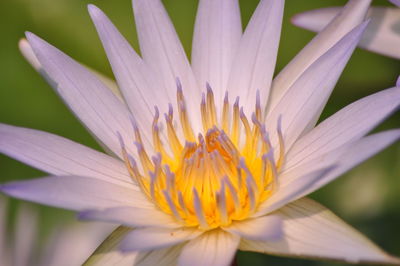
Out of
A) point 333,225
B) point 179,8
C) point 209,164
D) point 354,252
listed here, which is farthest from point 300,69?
point 179,8

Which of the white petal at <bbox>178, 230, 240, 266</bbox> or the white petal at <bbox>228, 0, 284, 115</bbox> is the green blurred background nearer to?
the white petal at <bbox>228, 0, 284, 115</bbox>

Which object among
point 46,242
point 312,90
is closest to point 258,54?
point 312,90

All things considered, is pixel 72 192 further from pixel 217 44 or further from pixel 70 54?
pixel 70 54

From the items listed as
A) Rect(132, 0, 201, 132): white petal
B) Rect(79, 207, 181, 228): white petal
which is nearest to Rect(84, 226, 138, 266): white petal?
Rect(79, 207, 181, 228): white petal

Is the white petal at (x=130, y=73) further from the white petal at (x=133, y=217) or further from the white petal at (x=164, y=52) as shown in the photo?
the white petal at (x=133, y=217)

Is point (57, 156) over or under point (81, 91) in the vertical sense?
under

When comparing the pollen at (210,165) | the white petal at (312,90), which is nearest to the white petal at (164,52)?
the pollen at (210,165)

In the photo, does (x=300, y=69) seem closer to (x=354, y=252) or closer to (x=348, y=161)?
(x=348, y=161)
